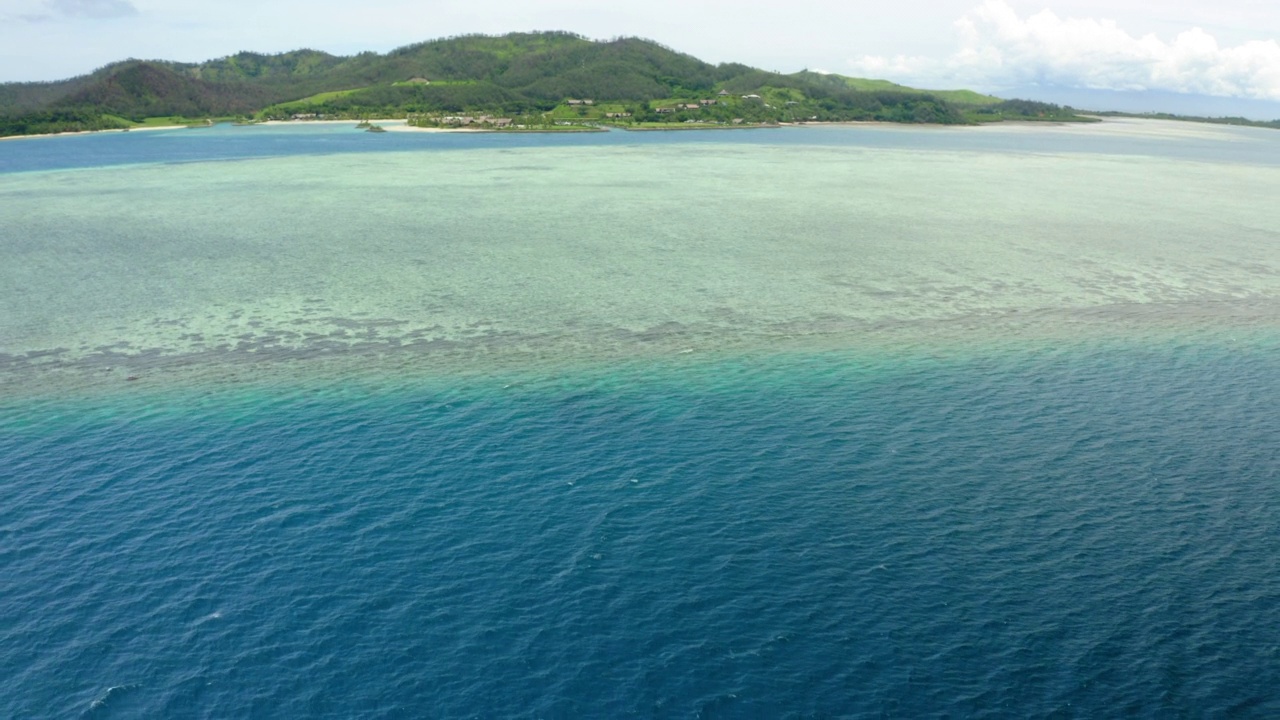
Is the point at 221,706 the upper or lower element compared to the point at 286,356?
lower

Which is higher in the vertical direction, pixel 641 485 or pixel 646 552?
pixel 641 485

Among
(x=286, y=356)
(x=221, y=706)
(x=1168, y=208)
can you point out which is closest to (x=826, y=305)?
(x=286, y=356)

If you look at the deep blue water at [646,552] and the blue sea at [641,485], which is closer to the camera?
the deep blue water at [646,552]

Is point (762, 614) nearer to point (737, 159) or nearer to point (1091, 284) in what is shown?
point (1091, 284)

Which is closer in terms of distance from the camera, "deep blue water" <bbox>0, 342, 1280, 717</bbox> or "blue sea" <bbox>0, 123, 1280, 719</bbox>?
"deep blue water" <bbox>0, 342, 1280, 717</bbox>

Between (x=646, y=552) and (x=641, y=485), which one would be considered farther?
(x=641, y=485)
